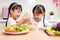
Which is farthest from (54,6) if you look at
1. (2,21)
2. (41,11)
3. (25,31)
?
(25,31)

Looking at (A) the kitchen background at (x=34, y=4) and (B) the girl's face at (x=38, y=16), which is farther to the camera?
(A) the kitchen background at (x=34, y=4)

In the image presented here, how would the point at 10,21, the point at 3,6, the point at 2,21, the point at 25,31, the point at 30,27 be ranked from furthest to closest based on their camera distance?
the point at 3,6 < the point at 2,21 < the point at 10,21 < the point at 30,27 < the point at 25,31

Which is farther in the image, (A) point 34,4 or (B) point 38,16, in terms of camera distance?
(A) point 34,4

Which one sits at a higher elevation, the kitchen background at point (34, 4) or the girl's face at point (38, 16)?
the kitchen background at point (34, 4)

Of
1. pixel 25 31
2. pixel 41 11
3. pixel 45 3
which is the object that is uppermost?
pixel 45 3

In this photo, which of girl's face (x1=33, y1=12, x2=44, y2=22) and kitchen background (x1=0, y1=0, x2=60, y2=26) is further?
kitchen background (x1=0, y1=0, x2=60, y2=26)

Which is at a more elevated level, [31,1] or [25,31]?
[31,1]

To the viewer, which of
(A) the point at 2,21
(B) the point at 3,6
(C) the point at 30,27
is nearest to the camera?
(C) the point at 30,27

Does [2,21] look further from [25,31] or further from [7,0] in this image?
[25,31]

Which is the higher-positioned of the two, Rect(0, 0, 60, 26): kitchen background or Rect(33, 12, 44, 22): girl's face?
Rect(0, 0, 60, 26): kitchen background

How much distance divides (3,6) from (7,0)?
16cm

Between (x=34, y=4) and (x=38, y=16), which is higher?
(x=34, y=4)

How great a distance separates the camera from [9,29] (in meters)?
1.47

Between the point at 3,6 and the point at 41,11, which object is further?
the point at 3,6
